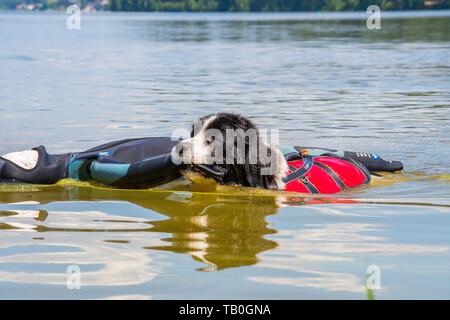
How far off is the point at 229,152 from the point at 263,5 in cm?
10358

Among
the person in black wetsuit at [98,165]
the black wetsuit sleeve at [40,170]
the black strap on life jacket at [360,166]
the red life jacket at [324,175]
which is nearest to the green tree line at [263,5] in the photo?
the black strap on life jacket at [360,166]

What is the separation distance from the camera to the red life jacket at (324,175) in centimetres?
781

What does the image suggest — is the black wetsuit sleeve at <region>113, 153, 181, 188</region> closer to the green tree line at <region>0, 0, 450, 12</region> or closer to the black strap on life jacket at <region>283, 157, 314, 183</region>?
the black strap on life jacket at <region>283, 157, 314, 183</region>

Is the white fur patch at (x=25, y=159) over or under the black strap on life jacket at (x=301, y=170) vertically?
over

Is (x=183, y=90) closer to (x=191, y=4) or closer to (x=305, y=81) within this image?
(x=305, y=81)

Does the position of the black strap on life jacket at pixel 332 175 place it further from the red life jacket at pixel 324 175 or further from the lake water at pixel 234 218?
the lake water at pixel 234 218

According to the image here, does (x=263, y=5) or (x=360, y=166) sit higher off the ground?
(x=360, y=166)

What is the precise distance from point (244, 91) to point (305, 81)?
2.24 meters

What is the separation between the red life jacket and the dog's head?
33 centimetres

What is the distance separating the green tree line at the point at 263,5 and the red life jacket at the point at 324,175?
8756 centimetres

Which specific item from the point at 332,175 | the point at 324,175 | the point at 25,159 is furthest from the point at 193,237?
the point at 25,159

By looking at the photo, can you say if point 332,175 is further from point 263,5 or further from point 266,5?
point 263,5

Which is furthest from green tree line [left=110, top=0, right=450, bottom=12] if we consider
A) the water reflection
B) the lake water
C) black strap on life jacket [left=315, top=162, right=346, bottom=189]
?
the water reflection

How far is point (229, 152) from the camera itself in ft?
23.4
